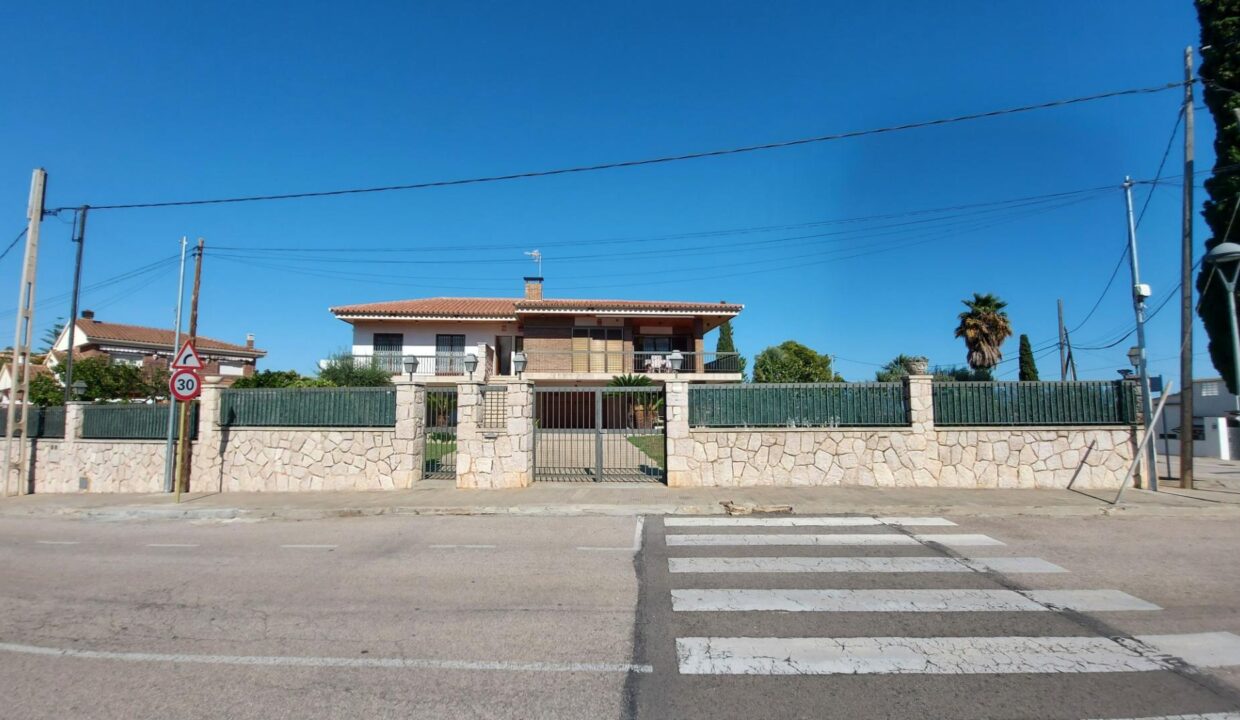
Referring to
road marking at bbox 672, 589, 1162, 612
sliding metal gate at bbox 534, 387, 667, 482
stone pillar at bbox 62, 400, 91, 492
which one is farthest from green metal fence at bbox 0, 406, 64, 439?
road marking at bbox 672, 589, 1162, 612

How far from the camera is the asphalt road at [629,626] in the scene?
3557 millimetres

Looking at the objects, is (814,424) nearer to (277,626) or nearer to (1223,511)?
(1223,511)

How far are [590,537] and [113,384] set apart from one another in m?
27.5

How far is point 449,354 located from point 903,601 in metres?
Result: 27.7

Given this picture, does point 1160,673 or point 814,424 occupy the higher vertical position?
point 814,424

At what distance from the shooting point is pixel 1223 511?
31.6 feet

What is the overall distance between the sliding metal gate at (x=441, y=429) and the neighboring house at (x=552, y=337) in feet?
47.7

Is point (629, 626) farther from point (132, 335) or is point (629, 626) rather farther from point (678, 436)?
point (132, 335)

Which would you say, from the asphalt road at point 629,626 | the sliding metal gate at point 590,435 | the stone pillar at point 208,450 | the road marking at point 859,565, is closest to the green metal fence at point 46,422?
the stone pillar at point 208,450

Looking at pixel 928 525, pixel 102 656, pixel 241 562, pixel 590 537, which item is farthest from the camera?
pixel 928 525

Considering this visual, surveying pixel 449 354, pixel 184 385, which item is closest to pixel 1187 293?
pixel 184 385

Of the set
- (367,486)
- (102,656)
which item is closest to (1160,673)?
(102,656)

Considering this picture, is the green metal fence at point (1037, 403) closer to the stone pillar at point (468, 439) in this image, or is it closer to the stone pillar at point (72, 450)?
the stone pillar at point (468, 439)

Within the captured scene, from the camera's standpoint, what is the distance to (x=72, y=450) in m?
14.2
